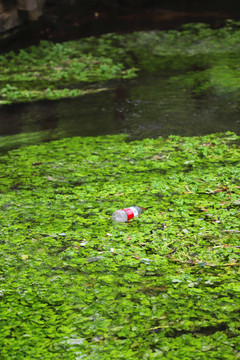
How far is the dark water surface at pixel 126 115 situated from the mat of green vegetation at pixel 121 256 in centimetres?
140

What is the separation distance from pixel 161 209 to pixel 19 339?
2877mm

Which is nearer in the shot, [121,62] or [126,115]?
[126,115]

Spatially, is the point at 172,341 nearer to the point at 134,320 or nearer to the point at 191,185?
the point at 134,320

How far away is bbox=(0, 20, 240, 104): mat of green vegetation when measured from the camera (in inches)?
523

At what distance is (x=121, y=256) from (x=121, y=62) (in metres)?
11.0

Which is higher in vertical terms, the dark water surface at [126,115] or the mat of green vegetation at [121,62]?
the dark water surface at [126,115]

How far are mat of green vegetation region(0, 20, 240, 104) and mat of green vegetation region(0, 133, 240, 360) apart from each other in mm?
4911

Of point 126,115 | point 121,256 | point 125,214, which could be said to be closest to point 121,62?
point 126,115

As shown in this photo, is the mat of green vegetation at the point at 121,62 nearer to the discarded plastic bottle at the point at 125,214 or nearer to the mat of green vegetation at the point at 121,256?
the mat of green vegetation at the point at 121,256

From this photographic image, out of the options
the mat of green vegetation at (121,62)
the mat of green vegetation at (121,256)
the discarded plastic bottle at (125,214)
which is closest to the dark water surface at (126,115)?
the mat of green vegetation at (121,62)

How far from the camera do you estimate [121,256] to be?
18.2 ft

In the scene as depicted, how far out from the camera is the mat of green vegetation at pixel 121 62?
13.3 meters

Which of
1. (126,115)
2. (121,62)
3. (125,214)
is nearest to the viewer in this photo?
(125,214)

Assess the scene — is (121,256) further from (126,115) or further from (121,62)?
(121,62)
